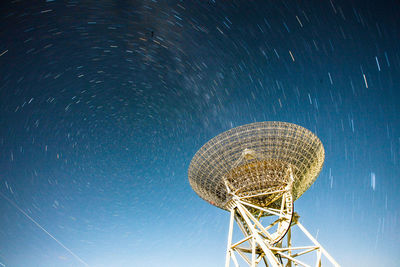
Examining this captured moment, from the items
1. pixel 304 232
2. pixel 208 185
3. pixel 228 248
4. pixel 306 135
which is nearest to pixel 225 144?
pixel 208 185

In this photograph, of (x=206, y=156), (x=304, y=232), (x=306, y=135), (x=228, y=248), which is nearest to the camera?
(x=228, y=248)

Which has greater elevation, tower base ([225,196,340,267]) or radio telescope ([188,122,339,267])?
radio telescope ([188,122,339,267])

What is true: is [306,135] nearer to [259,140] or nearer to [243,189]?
[259,140]

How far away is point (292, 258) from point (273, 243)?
5.13ft

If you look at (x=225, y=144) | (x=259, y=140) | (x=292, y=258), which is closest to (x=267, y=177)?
(x=259, y=140)

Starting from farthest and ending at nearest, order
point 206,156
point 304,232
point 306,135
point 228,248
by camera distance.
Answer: point 206,156
point 306,135
point 304,232
point 228,248

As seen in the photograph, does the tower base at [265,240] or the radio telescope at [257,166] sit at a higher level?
the radio telescope at [257,166]

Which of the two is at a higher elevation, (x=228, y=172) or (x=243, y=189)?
(x=228, y=172)

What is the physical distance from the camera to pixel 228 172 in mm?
15336

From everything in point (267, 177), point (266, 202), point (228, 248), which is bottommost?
point (228, 248)

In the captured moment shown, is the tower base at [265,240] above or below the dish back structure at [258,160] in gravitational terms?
below

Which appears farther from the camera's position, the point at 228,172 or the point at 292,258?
the point at 228,172

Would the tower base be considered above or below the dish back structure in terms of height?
below

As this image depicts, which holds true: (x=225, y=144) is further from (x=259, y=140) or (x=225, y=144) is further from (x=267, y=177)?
(x=267, y=177)
